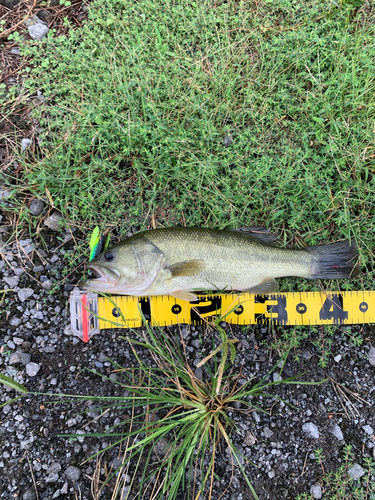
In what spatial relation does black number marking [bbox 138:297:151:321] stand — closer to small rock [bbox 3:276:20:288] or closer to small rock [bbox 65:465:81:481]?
small rock [bbox 3:276:20:288]

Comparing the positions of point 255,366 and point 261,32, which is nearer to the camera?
point 255,366

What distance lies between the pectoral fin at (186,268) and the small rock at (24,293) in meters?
1.74

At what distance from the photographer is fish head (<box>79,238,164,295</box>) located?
3.09 m

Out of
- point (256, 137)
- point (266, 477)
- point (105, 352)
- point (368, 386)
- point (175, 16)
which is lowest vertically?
point (266, 477)

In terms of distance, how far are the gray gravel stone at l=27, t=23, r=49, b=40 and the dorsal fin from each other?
360 centimetres

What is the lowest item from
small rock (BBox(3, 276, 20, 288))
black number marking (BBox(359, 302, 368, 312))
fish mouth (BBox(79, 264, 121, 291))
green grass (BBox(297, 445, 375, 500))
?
green grass (BBox(297, 445, 375, 500))

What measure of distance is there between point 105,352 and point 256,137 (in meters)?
3.15

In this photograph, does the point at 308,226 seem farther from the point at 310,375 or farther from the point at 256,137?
the point at 310,375

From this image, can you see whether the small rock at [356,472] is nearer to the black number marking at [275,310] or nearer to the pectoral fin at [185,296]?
the black number marking at [275,310]

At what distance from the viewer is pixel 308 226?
359 cm

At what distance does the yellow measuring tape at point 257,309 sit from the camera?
11.2ft

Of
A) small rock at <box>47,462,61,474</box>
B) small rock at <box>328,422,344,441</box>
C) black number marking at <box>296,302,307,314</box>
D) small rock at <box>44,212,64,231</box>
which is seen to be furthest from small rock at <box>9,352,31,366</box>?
small rock at <box>328,422,344,441</box>

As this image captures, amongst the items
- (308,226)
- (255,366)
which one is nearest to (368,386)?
(255,366)

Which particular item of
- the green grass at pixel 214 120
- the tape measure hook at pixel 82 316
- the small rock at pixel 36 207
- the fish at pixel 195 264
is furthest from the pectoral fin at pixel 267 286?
the small rock at pixel 36 207
